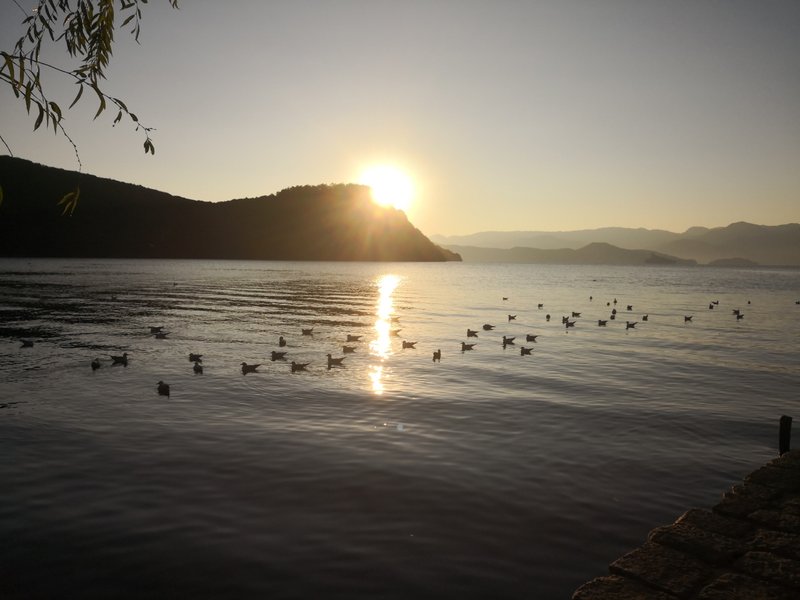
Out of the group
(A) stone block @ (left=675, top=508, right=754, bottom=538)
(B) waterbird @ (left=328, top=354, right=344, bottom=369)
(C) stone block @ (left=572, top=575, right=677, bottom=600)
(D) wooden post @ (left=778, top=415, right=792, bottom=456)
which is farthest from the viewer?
(B) waterbird @ (left=328, top=354, right=344, bottom=369)

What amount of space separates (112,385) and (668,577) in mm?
20082

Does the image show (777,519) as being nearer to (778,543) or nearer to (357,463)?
(778,543)

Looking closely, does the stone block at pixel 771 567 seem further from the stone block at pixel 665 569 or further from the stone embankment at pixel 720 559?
the stone block at pixel 665 569

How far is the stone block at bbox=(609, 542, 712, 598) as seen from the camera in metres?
6.20

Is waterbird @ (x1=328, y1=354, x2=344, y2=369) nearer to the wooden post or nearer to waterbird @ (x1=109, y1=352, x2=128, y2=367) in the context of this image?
waterbird @ (x1=109, y1=352, x2=128, y2=367)

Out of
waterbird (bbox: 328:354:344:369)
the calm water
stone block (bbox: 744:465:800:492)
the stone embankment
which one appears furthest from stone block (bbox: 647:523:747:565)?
waterbird (bbox: 328:354:344:369)

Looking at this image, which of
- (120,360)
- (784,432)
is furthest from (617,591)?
(120,360)

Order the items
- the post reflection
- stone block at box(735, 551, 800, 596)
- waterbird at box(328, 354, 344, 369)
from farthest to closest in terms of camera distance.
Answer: waterbird at box(328, 354, 344, 369) < the post reflection < stone block at box(735, 551, 800, 596)

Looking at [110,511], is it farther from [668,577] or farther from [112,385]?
[112,385]

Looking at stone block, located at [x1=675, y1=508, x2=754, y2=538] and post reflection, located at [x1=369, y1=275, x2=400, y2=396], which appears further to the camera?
post reflection, located at [x1=369, y1=275, x2=400, y2=396]

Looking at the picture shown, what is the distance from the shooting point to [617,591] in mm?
6203

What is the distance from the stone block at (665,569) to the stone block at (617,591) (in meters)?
0.12

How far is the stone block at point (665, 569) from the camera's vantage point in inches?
244

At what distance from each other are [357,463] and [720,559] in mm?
7781
